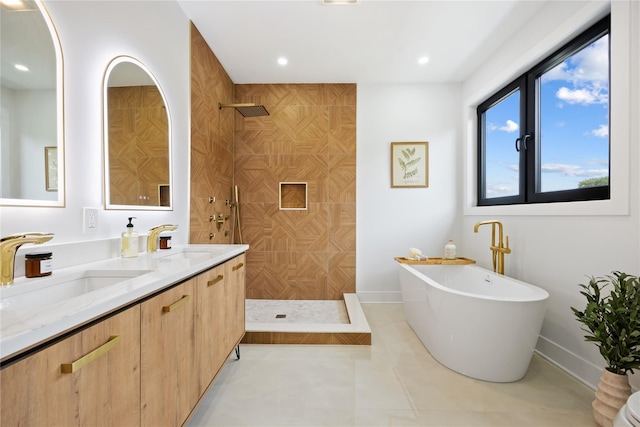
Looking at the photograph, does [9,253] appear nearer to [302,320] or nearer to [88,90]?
[88,90]

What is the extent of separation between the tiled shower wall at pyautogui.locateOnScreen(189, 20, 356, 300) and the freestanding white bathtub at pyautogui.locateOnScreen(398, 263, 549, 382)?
1.36 meters

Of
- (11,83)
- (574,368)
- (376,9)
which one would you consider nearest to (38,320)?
(11,83)

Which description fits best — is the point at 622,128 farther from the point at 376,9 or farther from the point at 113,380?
the point at 113,380

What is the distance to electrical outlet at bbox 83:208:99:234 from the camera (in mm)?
1256

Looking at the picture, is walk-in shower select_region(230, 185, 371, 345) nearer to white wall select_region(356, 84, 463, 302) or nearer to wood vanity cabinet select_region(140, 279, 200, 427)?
white wall select_region(356, 84, 463, 302)

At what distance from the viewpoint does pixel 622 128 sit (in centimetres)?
155

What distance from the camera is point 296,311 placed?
9.64 ft

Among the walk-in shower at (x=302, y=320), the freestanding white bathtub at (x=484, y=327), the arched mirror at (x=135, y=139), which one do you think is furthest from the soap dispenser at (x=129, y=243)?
the freestanding white bathtub at (x=484, y=327)

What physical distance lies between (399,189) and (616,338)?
2.23 meters

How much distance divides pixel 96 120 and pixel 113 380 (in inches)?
46.4

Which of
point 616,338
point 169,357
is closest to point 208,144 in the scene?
point 169,357

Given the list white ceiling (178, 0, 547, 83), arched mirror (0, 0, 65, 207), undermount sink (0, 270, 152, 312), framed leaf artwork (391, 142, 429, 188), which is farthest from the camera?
framed leaf artwork (391, 142, 429, 188)

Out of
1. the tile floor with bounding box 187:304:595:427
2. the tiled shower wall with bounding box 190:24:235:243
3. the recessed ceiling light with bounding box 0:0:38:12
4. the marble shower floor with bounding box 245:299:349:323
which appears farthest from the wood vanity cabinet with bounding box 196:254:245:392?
the recessed ceiling light with bounding box 0:0:38:12

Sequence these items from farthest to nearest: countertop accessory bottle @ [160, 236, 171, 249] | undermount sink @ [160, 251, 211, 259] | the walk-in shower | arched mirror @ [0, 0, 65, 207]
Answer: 1. the walk-in shower
2. countertop accessory bottle @ [160, 236, 171, 249]
3. undermount sink @ [160, 251, 211, 259]
4. arched mirror @ [0, 0, 65, 207]
